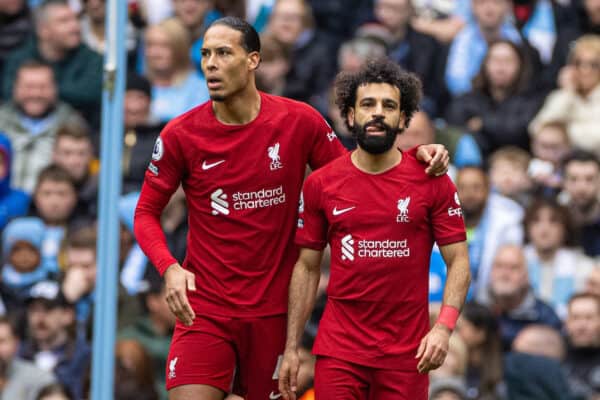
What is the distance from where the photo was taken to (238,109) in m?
7.54

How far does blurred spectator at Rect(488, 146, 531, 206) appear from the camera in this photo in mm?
11547

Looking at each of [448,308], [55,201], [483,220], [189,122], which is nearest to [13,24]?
[55,201]

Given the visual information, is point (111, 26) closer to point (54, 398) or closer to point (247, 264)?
point (247, 264)

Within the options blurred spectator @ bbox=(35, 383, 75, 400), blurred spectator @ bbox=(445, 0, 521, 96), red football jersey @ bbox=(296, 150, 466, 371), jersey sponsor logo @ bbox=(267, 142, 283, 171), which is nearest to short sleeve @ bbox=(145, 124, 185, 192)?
jersey sponsor logo @ bbox=(267, 142, 283, 171)

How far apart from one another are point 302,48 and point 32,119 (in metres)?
2.24

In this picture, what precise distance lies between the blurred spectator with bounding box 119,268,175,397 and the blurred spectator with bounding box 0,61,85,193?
155cm

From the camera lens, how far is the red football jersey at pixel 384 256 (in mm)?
7191

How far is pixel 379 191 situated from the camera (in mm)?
7262

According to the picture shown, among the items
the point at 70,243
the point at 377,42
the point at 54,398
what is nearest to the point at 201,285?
the point at 54,398

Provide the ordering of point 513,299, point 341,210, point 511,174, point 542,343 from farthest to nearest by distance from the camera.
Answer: point 511,174, point 513,299, point 542,343, point 341,210

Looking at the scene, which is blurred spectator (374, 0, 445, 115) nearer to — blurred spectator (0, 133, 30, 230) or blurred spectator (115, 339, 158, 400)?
blurred spectator (0, 133, 30, 230)

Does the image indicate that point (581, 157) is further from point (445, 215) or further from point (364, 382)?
point (364, 382)

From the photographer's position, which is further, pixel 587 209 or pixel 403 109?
pixel 587 209

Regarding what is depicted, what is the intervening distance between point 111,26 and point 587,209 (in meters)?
4.04
